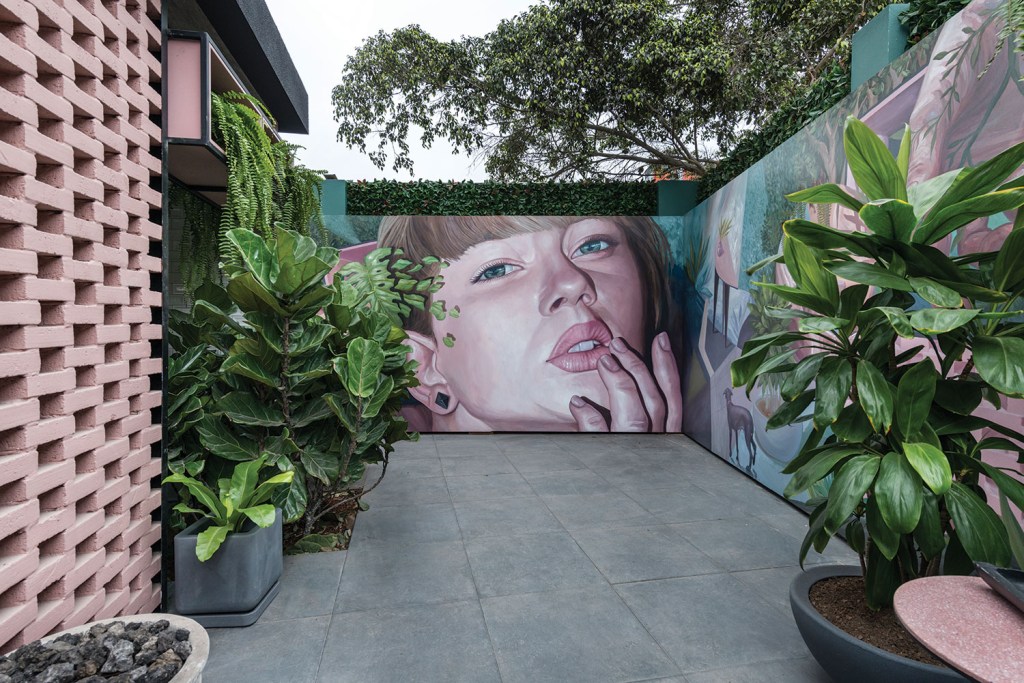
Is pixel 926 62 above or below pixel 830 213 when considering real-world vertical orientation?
above

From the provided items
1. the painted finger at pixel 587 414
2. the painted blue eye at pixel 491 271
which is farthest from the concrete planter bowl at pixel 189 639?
the painted finger at pixel 587 414

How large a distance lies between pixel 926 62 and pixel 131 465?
153 inches

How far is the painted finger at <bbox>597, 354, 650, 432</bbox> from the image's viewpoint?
585 cm

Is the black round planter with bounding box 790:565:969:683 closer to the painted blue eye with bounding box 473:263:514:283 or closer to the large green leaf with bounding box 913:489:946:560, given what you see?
the large green leaf with bounding box 913:489:946:560

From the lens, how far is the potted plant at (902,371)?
4.35 ft

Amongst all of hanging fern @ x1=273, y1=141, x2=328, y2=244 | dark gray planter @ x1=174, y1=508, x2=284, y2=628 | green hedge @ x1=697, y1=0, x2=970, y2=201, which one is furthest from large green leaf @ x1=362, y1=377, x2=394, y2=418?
green hedge @ x1=697, y1=0, x2=970, y2=201

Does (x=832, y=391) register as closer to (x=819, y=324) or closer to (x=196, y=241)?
(x=819, y=324)

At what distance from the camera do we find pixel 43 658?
1233mm

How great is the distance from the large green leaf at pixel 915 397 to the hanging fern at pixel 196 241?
10.7 ft

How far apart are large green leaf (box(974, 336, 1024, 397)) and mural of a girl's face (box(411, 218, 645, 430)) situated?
4.43 metres

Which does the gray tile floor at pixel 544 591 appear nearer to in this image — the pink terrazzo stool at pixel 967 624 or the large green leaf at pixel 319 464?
the large green leaf at pixel 319 464

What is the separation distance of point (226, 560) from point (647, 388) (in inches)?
182

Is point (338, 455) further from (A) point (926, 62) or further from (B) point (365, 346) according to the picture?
(A) point (926, 62)

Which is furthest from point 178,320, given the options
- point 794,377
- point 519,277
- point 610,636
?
point 519,277
